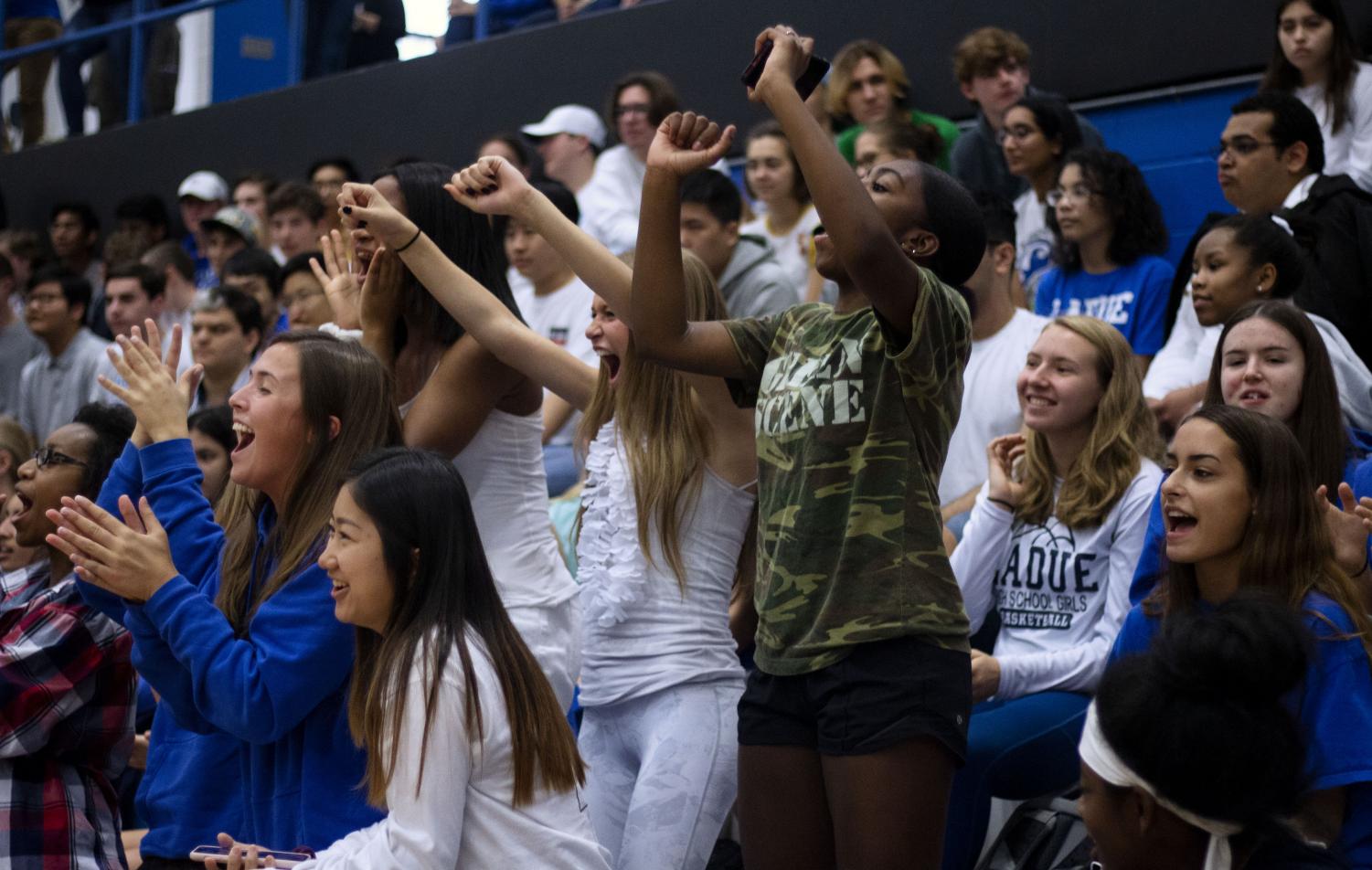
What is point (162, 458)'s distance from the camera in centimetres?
288

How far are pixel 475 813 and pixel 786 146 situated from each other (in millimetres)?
4261

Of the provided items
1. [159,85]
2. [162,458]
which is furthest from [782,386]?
[159,85]

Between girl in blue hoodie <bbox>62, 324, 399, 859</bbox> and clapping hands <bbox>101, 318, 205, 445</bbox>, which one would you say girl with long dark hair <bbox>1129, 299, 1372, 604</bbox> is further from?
clapping hands <bbox>101, 318, 205, 445</bbox>

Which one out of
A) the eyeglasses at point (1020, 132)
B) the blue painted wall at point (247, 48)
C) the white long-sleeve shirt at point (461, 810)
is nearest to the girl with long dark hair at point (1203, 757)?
the white long-sleeve shirt at point (461, 810)

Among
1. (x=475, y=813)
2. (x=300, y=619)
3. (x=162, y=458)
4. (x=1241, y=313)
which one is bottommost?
(x=475, y=813)

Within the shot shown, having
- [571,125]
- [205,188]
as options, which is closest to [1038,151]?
[571,125]

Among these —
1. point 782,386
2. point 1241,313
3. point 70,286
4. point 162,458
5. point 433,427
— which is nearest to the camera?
point 782,386

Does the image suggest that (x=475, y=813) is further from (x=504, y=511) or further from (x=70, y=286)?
(x=70, y=286)

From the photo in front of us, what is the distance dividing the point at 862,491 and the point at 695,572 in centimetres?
76

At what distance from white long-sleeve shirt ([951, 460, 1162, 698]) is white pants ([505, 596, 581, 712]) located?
1.01 m

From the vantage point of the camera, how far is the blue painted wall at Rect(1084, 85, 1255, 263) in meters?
6.16

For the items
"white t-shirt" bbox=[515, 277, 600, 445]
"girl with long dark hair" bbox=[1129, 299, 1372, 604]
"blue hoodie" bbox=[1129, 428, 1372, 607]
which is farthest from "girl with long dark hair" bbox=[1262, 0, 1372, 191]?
"white t-shirt" bbox=[515, 277, 600, 445]

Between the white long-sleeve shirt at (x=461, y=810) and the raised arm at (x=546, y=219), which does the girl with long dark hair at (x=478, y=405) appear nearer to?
the raised arm at (x=546, y=219)

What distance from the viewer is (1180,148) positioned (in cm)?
632
